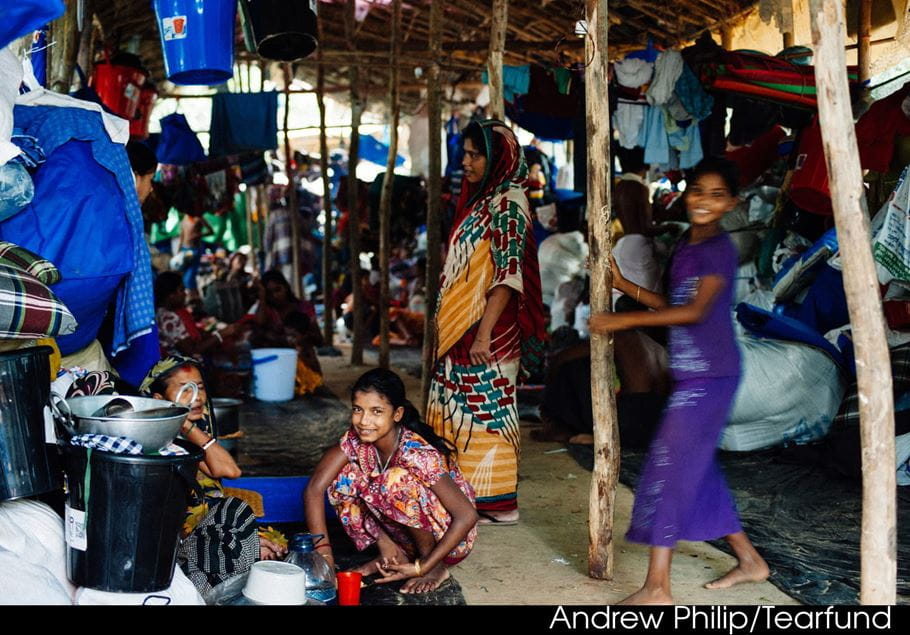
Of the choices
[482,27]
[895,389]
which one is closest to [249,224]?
[482,27]

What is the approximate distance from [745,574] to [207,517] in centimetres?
176

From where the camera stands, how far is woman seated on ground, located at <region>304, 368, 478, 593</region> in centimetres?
318

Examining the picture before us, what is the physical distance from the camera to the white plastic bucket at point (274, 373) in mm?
7203

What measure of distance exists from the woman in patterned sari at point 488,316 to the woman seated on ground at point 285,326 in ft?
12.6

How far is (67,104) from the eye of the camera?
3.41 metres

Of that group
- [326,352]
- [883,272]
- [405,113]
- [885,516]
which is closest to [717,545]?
[885,516]

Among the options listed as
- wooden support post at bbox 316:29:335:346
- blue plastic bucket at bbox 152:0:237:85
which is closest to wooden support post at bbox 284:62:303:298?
wooden support post at bbox 316:29:335:346

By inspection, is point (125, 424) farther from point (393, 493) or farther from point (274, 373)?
point (274, 373)

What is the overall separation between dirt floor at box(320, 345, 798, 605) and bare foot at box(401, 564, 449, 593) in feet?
0.29

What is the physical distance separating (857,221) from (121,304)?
8.07 ft

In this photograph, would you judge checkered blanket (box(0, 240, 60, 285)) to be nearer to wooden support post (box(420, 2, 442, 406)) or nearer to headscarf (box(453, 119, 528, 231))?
headscarf (box(453, 119, 528, 231))

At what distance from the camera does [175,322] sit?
696 centimetres

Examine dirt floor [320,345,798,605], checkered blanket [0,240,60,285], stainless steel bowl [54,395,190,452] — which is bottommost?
dirt floor [320,345,798,605]

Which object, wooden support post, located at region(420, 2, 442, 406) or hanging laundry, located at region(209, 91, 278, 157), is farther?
hanging laundry, located at region(209, 91, 278, 157)
